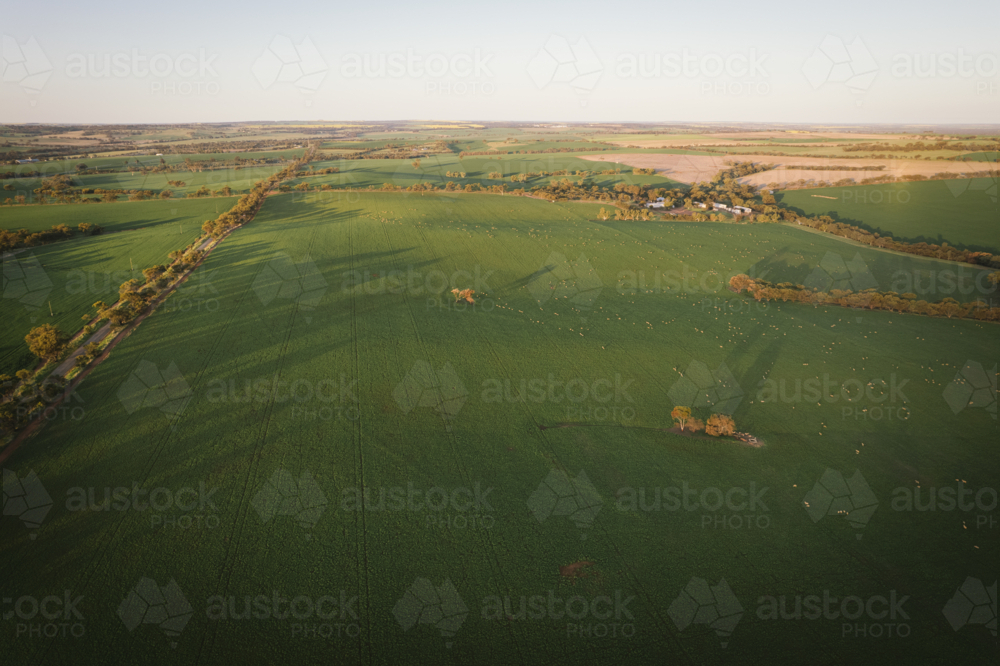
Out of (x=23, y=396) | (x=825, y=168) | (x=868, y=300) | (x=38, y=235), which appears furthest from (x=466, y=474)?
(x=825, y=168)

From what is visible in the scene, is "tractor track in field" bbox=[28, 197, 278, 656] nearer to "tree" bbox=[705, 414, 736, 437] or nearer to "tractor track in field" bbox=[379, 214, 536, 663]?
"tractor track in field" bbox=[379, 214, 536, 663]

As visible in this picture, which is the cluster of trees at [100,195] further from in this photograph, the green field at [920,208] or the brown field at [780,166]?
the green field at [920,208]

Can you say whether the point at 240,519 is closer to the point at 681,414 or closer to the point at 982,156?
the point at 681,414

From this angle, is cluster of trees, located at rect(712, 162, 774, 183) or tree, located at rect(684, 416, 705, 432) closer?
tree, located at rect(684, 416, 705, 432)

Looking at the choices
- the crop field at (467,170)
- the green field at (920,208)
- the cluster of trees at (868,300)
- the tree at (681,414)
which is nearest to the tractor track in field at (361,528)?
the tree at (681,414)

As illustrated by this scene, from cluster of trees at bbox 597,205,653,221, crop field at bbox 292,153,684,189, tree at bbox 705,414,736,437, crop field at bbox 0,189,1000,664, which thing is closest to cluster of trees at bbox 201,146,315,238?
crop field at bbox 292,153,684,189

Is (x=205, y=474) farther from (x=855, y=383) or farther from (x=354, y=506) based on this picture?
(x=855, y=383)

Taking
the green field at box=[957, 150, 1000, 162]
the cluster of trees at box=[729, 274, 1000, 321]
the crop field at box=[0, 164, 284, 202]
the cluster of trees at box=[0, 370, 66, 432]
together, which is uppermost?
the green field at box=[957, 150, 1000, 162]

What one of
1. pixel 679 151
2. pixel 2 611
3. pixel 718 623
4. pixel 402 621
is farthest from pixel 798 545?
pixel 679 151
